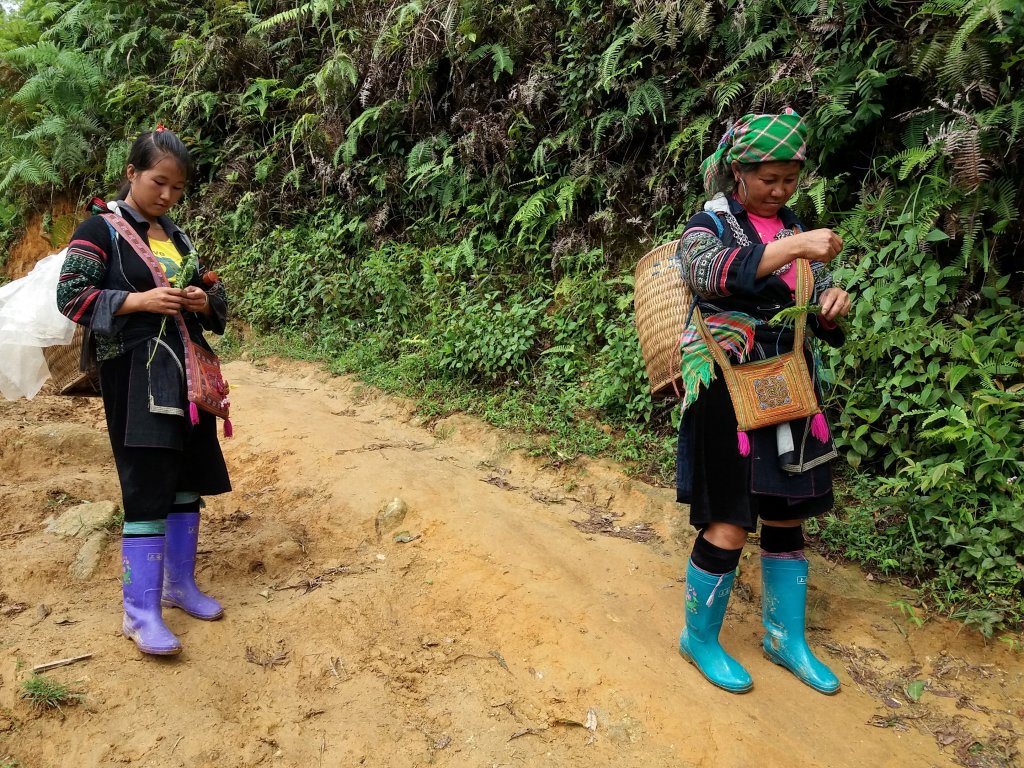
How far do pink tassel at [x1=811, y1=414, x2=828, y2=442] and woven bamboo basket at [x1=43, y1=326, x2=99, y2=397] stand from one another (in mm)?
2793

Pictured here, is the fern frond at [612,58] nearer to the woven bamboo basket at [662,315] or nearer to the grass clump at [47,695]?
the woven bamboo basket at [662,315]

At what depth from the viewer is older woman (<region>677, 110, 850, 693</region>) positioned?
2373 mm

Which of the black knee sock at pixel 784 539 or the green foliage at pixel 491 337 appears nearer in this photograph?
the black knee sock at pixel 784 539

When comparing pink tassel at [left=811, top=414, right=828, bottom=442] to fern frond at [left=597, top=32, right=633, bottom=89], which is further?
fern frond at [left=597, top=32, right=633, bottom=89]

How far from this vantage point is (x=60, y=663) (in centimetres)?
253

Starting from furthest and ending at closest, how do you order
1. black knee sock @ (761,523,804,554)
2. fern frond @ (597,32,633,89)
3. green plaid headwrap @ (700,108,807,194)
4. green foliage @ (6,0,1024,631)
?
fern frond @ (597,32,633,89)
green foliage @ (6,0,1024,631)
black knee sock @ (761,523,804,554)
green plaid headwrap @ (700,108,807,194)

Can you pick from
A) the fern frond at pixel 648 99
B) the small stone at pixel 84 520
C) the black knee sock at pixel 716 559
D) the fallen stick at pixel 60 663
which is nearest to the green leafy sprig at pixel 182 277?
the fallen stick at pixel 60 663

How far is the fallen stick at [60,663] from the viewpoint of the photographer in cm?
249

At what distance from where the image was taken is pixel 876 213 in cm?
398

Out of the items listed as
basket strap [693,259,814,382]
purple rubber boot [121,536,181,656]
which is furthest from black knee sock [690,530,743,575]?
purple rubber boot [121,536,181,656]

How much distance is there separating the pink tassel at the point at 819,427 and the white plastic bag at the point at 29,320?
2897 mm

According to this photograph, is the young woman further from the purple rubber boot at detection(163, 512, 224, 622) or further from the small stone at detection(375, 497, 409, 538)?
the small stone at detection(375, 497, 409, 538)

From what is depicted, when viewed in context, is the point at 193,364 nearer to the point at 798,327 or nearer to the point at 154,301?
the point at 154,301

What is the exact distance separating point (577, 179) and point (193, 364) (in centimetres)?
388
